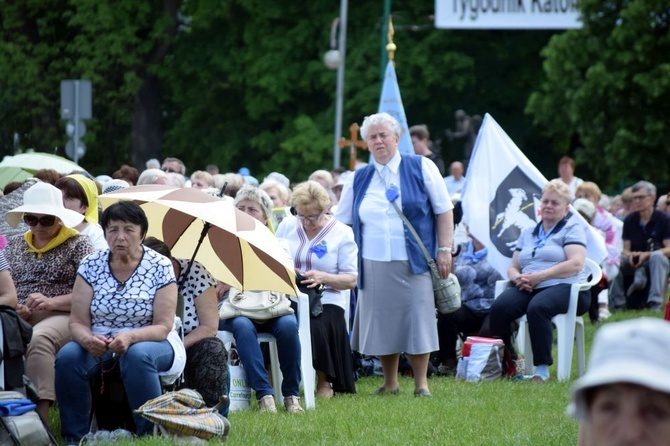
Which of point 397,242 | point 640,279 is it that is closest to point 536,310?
point 397,242

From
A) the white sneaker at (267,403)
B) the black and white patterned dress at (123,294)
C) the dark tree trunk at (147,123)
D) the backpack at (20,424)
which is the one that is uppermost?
the dark tree trunk at (147,123)

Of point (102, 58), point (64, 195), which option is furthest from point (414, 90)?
point (64, 195)

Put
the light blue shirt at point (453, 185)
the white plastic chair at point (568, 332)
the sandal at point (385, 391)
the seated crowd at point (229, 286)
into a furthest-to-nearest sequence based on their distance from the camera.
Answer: the light blue shirt at point (453, 185)
the white plastic chair at point (568, 332)
the sandal at point (385, 391)
the seated crowd at point (229, 286)

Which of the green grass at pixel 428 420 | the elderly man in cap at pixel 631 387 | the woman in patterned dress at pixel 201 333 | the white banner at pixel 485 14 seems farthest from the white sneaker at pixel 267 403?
the white banner at pixel 485 14

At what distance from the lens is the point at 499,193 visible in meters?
14.2

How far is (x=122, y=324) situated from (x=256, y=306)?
206 centimetres

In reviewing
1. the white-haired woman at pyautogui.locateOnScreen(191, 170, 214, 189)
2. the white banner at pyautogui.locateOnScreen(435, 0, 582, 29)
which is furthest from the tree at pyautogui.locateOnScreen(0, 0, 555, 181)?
the white-haired woman at pyautogui.locateOnScreen(191, 170, 214, 189)

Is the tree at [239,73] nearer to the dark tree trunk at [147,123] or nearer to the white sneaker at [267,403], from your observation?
the dark tree trunk at [147,123]

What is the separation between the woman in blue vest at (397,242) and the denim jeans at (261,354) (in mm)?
843

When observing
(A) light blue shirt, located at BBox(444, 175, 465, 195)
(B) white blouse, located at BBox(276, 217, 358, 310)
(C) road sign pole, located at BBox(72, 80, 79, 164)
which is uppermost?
(C) road sign pole, located at BBox(72, 80, 79, 164)

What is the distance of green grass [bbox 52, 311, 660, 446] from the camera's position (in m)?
7.87

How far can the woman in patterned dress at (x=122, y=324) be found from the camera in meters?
7.52

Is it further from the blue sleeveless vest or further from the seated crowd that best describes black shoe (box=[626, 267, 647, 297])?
the blue sleeveless vest

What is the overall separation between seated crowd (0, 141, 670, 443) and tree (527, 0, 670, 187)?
1701 centimetres
